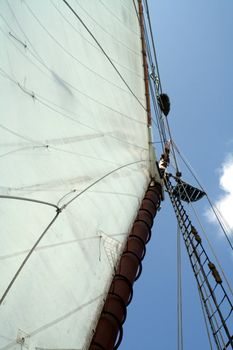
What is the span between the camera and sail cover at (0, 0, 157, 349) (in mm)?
1958

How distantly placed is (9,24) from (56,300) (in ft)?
7.72

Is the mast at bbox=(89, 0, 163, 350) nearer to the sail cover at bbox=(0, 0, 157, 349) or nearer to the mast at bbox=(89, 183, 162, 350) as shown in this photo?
the mast at bbox=(89, 183, 162, 350)

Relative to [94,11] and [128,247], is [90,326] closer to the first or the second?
[128,247]

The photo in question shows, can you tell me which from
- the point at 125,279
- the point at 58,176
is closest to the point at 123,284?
the point at 125,279

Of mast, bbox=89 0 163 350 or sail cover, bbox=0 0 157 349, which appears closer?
sail cover, bbox=0 0 157 349

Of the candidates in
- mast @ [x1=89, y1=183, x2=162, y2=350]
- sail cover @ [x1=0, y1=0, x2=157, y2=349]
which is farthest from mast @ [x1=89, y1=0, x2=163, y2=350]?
sail cover @ [x1=0, y1=0, x2=157, y2=349]

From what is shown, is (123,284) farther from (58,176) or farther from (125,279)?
(58,176)

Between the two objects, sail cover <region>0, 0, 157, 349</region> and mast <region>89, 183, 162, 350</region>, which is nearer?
sail cover <region>0, 0, 157, 349</region>

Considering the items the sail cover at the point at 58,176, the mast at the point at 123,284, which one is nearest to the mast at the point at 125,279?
the mast at the point at 123,284

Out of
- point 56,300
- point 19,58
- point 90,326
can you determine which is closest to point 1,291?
point 56,300

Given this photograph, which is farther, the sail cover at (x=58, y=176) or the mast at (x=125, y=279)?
the mast at (x=125, y=279)

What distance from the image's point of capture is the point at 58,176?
2676 mm

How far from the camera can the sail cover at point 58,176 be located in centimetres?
196

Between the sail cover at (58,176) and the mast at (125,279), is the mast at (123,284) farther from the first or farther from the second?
the sail cover at (58,176)
